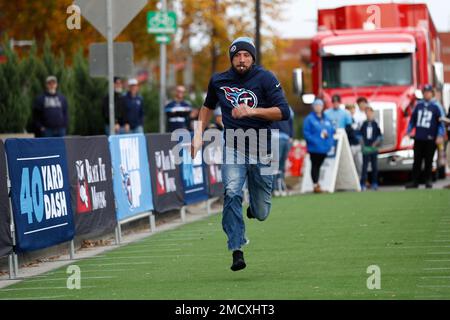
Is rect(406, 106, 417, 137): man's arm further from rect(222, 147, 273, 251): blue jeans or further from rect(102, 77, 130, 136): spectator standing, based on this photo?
rect(222, 147, 273, 251): blue jeans

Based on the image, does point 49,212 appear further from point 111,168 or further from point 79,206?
point 111,168

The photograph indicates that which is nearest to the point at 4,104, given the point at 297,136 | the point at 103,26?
the point at 103,26

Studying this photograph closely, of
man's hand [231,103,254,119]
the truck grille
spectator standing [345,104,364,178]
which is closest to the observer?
man's hand [231,103,254,119]

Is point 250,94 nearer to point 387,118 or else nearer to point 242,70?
point 242,70

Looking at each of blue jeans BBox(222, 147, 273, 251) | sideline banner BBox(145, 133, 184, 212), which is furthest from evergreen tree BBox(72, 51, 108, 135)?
blue jeans BBox(222, 147, 273, 251)

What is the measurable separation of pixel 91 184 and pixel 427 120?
42.2 ft

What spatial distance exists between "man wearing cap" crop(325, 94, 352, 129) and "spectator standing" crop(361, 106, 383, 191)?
44 cm

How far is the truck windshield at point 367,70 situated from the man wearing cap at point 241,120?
18.1 m

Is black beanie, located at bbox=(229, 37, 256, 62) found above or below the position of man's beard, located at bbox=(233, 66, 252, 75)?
above

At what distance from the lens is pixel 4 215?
11.9 m

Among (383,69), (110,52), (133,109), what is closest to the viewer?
(110,52)

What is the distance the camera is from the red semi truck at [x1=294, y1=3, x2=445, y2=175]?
29.0 meters

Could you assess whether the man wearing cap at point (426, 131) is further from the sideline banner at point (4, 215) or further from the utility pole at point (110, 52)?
the sideline banner at point (4, 215)

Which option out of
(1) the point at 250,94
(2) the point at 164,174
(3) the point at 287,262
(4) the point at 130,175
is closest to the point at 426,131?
Result: (2) the point at 164,174
